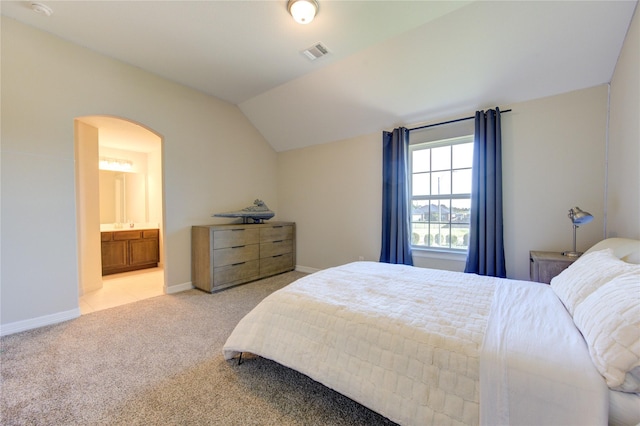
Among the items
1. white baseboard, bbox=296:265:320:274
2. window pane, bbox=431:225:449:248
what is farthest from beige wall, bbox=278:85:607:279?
white baseboard, bbox=296:265:320:274

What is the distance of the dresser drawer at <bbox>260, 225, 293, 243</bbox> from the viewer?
4.05 meters

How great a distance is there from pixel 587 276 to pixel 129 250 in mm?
5841

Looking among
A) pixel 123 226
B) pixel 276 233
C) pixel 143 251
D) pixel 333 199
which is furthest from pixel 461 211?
pixel 123 226

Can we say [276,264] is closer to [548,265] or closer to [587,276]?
[548,265]

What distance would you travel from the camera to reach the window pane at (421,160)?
3484 millimetres

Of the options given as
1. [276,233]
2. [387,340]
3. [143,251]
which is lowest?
[143,251]

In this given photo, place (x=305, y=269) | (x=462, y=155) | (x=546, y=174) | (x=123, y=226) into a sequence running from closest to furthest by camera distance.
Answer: (x=546, y=174), (x=462, y=155), (x=305, y=269), (x=123, y=226)

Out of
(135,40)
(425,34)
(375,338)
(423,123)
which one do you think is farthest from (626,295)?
(135,40)

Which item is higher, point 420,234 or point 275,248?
point 420,234

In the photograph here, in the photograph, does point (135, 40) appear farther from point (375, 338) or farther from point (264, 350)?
point (375, 338)

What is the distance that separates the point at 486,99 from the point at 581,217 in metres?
1.52

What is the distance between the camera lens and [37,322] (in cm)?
239

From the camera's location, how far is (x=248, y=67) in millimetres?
3023

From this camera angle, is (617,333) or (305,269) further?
(305,269)
